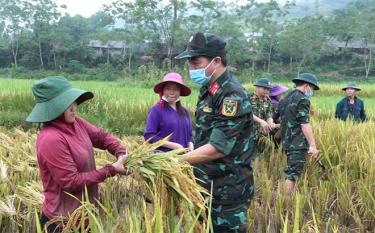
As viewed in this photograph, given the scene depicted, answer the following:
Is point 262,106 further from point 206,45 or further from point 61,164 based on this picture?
point 61,164

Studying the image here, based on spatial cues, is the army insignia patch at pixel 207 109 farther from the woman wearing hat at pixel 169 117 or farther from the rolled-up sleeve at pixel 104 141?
the woman wearing hat at pixel 169 117

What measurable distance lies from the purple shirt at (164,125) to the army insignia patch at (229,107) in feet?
4.30

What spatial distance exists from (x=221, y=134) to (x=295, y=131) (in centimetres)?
253

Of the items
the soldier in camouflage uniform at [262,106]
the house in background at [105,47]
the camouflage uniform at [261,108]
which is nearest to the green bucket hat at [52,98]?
the soldier in camouflage uniform at [262,106]

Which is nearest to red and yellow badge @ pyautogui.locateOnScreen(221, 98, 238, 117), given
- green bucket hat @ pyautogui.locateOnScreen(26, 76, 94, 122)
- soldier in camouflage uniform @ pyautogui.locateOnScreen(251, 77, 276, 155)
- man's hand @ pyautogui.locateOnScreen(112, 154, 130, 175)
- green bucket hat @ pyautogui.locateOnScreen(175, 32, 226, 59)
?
green bucket hat @ pyautogui.locateOnScreen(175, 32, 226, 59)

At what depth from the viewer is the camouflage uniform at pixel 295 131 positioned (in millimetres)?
4703

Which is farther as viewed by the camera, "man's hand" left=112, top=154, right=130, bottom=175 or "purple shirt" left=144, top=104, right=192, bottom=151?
"purple shirt" left=144, top=104, right=192, bottom=151

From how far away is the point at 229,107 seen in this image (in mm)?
2490

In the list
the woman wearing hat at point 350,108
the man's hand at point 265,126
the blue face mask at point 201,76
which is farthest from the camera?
the woman wearing hat at point 350,108

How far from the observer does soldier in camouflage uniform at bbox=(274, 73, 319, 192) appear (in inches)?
185

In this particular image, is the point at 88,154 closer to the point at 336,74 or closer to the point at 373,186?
the point at 373,186

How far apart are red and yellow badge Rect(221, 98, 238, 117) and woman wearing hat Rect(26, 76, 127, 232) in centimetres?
60

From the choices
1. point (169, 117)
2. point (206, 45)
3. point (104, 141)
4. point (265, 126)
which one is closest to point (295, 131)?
point (265, 126)

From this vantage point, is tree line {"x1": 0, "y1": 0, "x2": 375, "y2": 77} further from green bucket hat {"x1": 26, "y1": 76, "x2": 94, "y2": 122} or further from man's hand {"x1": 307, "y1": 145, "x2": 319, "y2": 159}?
green bucket hat {"x1": 26, "y1": 76, "x2": 94, "y2": 122}
